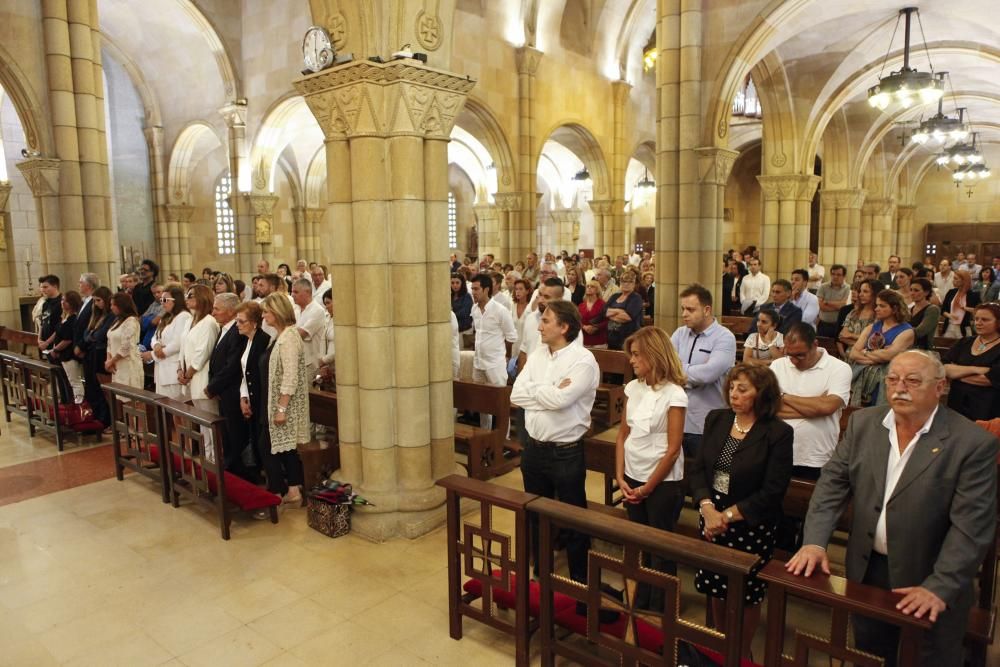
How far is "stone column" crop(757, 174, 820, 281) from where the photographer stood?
13.6 m

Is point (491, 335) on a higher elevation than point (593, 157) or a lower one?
lower

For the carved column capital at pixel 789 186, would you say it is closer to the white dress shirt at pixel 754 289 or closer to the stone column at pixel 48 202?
the white dress shirt at pixel 754 289

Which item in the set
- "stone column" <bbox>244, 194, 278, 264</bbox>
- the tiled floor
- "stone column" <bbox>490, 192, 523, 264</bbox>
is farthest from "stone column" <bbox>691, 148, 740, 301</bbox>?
"stone column" <bbox>244, 194, 278, 264</bbox>

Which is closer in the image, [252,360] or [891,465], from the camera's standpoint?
[891,465]

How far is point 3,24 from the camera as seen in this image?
32.0 ft

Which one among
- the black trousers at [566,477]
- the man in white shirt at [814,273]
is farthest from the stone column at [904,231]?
the black trousers at [566,477]

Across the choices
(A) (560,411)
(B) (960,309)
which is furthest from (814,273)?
(A) (560,411)

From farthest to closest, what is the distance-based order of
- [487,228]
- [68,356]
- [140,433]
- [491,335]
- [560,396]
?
[487,228] → [68,356] → [491,335] → [140,433] → [560,396]

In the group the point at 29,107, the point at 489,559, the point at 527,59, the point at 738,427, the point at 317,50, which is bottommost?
the point at 489,559

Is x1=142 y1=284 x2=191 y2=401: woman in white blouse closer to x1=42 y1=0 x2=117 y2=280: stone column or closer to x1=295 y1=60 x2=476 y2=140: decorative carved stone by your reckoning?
x1=295 y1=60 x2=476 y2=140: decorative carved stone

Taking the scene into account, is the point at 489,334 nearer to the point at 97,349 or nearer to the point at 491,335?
the point at 491,335

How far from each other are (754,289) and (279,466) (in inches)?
314

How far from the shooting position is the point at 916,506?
8.70 ft

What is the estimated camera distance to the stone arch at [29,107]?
9891 millimetres
